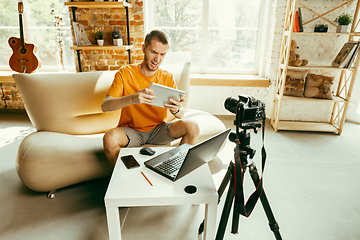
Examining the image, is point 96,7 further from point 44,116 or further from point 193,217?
point 193,217

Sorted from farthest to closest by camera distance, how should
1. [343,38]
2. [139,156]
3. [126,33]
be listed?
[126,33] → [343,38] → [139,156]

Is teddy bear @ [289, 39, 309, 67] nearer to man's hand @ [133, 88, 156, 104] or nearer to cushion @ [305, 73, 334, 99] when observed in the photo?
cushion @ [305, 73, 334, 99]

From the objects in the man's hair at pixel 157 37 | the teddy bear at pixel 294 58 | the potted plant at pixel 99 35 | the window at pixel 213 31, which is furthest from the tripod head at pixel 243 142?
the window at pixel 213 31

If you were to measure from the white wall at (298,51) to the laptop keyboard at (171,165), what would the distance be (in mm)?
2189

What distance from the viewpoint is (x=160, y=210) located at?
1.52 metres

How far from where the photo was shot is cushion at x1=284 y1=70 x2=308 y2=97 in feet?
9.44

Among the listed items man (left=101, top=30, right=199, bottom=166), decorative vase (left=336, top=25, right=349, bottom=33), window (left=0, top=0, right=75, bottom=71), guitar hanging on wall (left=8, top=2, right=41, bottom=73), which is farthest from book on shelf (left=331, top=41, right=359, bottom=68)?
guitar hanging on wall (left=8, top=2, right=41, bottom=73)

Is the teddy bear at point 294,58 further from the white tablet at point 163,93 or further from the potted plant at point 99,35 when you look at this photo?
the potted plant at point 99,35

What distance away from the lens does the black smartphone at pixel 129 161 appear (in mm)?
1169

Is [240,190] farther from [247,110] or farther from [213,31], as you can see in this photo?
[213,31]

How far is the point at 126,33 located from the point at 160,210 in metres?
2.39

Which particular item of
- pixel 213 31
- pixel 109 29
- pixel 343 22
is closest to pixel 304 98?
pixel 343 22

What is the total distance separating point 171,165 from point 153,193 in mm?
225

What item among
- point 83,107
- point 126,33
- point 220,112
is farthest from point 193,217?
point 126,33
